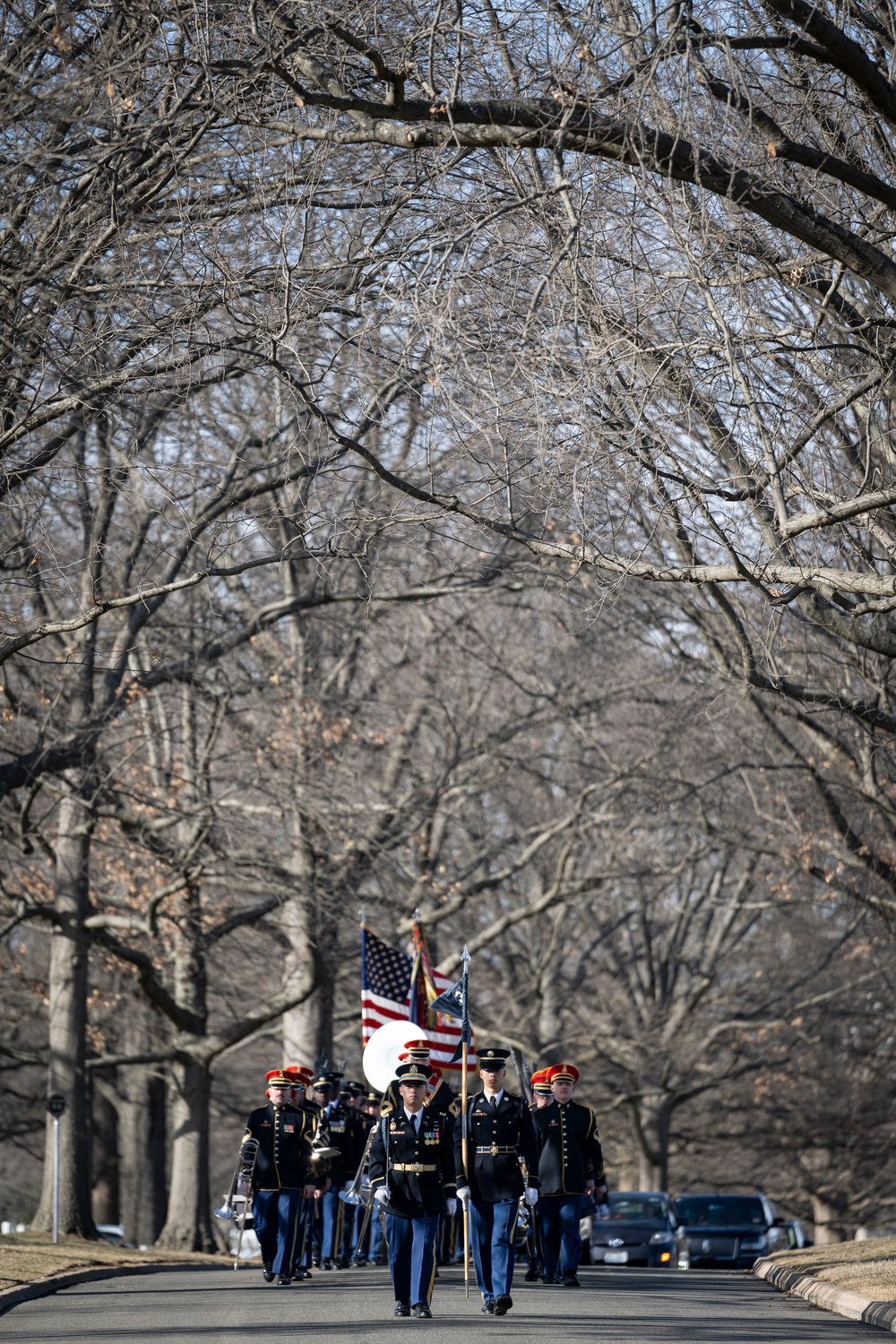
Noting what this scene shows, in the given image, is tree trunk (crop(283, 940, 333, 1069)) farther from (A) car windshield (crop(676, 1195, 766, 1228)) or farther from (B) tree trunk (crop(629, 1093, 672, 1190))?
(B) tree trunk (crop(629, 1093, 672, 1190))

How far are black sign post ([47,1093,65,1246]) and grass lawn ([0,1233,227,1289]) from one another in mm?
161

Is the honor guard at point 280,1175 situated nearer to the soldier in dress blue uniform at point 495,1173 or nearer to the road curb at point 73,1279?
the road curb at point 73,1279

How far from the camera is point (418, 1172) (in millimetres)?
13508

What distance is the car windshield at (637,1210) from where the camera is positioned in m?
25.8

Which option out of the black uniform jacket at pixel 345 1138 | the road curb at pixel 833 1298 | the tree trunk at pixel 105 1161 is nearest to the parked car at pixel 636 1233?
the black uniform jacket at pixel 345 1138

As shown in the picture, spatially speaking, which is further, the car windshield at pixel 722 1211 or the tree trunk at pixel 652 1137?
the tree trunk at pixel 652 1137

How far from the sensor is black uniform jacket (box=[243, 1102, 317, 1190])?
54.2 ft

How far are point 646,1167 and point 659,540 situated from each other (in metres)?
21.5

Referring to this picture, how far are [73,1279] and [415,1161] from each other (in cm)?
497

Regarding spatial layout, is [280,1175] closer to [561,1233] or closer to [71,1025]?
[561,1233]

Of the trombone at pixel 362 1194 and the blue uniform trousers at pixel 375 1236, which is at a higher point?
the trombone at pixel 362 1194

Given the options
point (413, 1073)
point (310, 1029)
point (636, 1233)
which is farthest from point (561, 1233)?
point (310, 1029)

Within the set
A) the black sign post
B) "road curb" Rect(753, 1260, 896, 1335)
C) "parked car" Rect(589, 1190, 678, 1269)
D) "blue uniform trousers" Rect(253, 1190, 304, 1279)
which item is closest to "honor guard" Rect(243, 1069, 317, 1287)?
"blue uniform trousers" Rect(253, 1190, 304, 1279)

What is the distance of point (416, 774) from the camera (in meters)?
26.2
